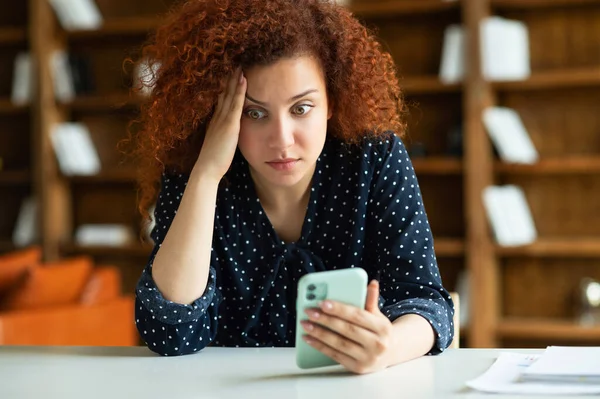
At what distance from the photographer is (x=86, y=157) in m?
4.30

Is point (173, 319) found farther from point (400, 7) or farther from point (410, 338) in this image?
point (400, 7)

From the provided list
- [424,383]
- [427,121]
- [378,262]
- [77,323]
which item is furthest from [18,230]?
[424,383]

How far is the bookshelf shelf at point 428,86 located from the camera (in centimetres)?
369

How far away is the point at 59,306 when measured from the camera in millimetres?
3176

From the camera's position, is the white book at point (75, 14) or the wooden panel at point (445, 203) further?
the white book at point (75, 14)

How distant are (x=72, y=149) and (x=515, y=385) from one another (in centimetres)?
353

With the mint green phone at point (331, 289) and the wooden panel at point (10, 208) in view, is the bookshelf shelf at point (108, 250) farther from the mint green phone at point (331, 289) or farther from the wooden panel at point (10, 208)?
the mint green phone at point (331, 289)

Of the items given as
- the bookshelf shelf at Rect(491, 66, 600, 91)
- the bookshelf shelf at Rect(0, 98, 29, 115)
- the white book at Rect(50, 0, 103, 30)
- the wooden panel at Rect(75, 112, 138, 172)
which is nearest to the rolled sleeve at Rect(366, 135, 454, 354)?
the bookshelf shelf at Rect(491, 66, 600, 91)

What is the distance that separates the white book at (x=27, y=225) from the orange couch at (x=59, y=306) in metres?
1.06

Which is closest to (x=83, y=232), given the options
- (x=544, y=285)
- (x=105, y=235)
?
(x=105, y=235)

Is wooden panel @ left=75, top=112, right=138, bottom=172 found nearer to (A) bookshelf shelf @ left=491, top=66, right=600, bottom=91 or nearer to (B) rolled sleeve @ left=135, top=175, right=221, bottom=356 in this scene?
(A) bookshelf shelf @ left=491, top=66, right=600, bottom=91

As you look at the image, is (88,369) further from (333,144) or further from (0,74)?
(0,74)

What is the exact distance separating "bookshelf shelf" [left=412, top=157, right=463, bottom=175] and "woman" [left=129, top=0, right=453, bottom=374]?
1.97 m

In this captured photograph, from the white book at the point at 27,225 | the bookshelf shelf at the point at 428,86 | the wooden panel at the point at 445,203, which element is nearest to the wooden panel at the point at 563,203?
the wooden panel at the point at 445,203
